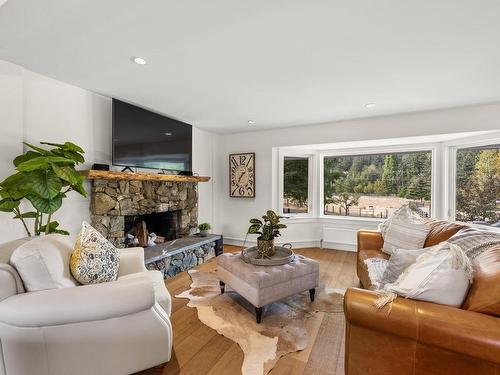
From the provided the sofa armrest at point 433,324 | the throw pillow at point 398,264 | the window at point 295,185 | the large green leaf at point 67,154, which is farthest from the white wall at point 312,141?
the sofa armrest at point 433,324

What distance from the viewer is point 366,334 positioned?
1.24m

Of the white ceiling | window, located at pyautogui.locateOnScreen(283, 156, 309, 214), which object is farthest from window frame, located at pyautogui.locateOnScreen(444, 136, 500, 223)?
window, located at pyautogui.locateOnScreen(283, 156, 309, 214)

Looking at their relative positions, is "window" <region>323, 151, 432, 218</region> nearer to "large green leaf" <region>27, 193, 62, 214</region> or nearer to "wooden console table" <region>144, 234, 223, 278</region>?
"wooden console table" <region>144, 234, 223, 278</region>

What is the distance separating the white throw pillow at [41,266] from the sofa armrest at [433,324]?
1591mm

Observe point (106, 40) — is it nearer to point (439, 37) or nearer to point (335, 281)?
point (439, 37)

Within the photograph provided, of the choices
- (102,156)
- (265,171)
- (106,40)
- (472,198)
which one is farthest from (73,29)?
(472,198)

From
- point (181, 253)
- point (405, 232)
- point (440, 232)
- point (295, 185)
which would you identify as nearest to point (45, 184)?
point (181, 253)

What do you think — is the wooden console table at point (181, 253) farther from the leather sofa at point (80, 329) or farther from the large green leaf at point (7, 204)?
the leather sofa at point (80, 329)

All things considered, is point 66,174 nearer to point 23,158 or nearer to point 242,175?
point 23,158

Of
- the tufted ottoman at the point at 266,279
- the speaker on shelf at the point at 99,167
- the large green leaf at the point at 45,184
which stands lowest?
the tufted ottoman at the point at 266,279

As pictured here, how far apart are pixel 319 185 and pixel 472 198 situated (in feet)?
7.28

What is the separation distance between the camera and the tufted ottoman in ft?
6.75

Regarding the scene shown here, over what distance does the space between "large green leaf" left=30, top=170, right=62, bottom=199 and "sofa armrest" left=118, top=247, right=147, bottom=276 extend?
2.35 feet

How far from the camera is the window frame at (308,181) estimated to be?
183 inches
